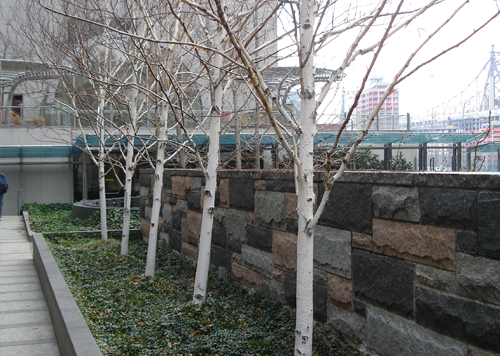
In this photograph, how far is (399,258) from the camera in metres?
2.96

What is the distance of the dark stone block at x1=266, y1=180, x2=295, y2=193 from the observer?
13.5 feet

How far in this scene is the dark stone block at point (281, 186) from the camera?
162 inches

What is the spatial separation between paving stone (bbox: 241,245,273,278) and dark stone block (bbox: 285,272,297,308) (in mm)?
303

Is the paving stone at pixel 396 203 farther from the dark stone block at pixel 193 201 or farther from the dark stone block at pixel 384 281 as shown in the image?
the dark stone block at pixel 193 201

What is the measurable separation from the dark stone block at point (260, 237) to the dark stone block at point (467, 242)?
7.01ft

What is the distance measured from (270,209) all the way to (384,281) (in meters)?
1.59

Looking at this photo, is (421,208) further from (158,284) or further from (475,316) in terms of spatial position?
(158,284)

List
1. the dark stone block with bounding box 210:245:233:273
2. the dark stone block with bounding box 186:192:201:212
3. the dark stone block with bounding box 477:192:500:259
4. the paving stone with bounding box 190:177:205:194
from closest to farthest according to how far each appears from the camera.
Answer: the dark stone block with bounding box 477:192:500:259 → the dark stone block with bounding box 210:245:233:273 → the paving stone with bounding box 190:177:205:194 → the dark stone block with bounding box 186:192:201:212

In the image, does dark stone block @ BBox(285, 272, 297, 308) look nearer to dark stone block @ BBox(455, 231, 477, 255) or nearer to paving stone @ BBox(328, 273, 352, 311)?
paving stone @ BBox(328, 273, 352, 311)

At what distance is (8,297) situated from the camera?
241 inches

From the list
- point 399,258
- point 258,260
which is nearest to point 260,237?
point 258,260

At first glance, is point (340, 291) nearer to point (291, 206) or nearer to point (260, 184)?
point (291, 206)

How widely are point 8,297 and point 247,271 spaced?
11.3ft

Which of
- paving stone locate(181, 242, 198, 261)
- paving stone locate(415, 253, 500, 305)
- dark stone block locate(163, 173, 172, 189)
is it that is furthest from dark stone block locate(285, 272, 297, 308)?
dark stone block locate(163, 173, 172, 189)
